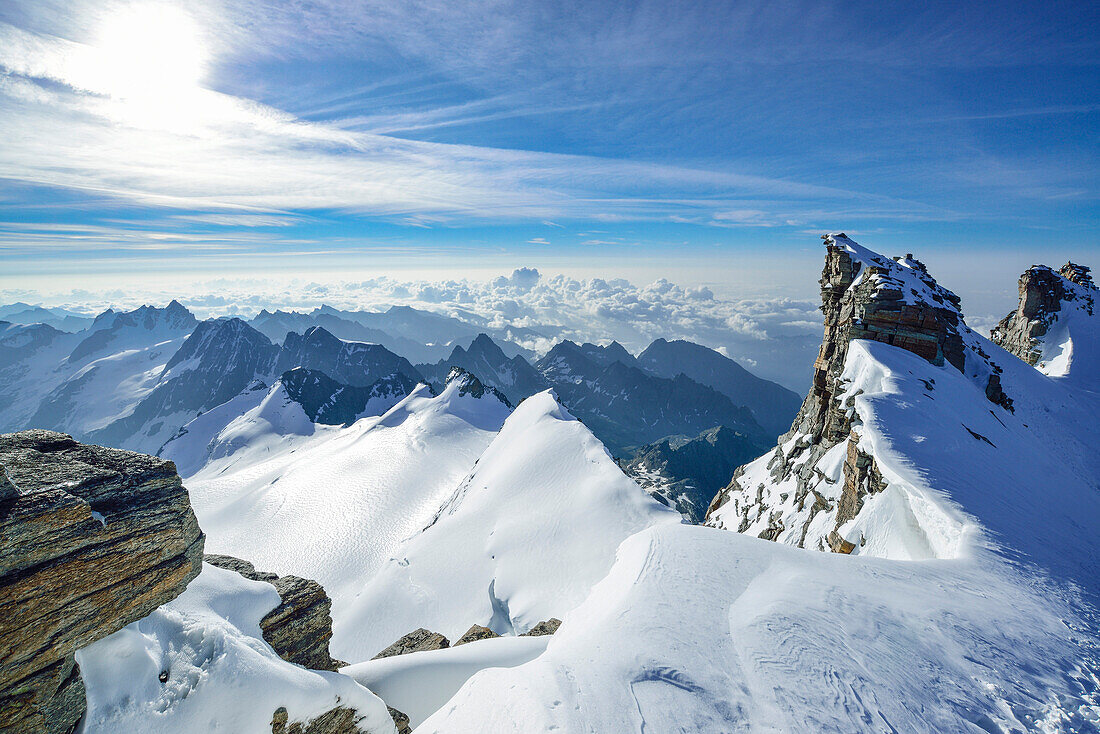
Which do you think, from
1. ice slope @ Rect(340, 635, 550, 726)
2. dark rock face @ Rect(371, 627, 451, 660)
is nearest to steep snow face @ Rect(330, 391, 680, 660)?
dark rock face @ Rect(371, 627, 451, 660)

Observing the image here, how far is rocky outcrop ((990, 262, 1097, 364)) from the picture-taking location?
56344 millimetres

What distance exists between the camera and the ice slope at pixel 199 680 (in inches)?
396

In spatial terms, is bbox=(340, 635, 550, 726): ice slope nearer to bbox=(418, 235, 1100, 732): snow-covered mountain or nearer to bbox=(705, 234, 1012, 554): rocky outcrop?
bbox=(418, 235, 1100, 732): snow-covered mountain

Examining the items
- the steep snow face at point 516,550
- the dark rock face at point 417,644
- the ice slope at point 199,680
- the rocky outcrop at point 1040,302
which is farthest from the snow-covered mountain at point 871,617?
the rocky outcrop at point 1040,302

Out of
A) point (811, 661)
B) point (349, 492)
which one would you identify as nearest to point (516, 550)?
point (811, 661)

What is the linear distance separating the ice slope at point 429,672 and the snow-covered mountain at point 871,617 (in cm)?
557

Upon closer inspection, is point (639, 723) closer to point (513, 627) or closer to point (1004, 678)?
point (1004, 678)

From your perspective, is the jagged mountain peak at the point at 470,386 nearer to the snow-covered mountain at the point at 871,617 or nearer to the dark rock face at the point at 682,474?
the dark rock face at the point at 682,474

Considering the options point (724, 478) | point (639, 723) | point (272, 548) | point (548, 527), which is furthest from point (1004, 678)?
point (724, 478)

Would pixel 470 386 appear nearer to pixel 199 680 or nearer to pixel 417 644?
pixel 417 644

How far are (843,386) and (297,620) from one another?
32.1 m

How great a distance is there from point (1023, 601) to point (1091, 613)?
4.52 feet

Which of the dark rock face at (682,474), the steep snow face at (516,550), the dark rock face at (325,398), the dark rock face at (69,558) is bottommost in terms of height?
Result: the dark rock face at (682,474)

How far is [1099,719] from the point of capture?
281 inches
